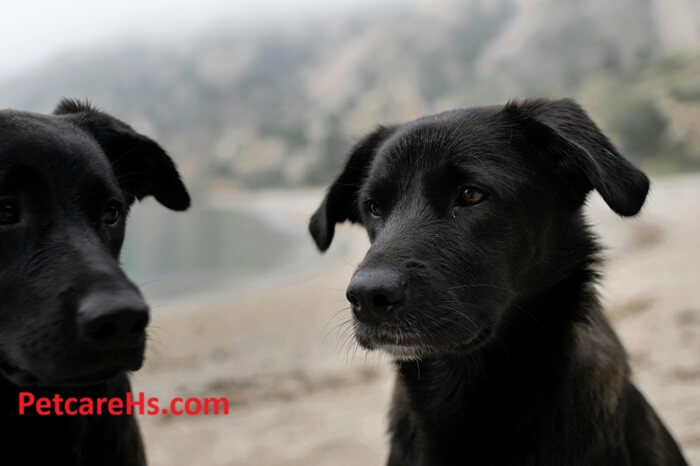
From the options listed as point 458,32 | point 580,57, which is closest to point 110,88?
point 458,32

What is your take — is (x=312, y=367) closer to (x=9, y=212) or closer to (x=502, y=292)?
(x=502, y=292)

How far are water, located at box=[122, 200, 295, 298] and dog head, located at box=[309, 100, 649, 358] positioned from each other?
1420 centimetres

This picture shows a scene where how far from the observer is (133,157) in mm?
3721

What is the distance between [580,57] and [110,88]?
9208 cm

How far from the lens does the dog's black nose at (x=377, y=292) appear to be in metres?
2.78

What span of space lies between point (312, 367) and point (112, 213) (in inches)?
250

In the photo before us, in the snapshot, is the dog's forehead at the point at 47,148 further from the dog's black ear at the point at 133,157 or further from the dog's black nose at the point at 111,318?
the dog's black nose at the point at 111,318

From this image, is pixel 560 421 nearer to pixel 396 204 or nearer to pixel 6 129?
pixel 396 204

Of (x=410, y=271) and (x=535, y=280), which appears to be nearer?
(x=410, y=271)

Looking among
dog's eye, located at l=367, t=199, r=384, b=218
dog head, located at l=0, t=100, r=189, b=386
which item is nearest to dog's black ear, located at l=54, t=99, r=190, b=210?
dog head, located at l=0, t=100, r=189, b=386

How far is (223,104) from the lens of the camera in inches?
4582

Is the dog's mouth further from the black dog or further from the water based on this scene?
the water

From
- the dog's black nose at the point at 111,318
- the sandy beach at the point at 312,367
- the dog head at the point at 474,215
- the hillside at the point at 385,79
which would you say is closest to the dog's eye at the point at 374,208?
the dog head at the point at 474,215

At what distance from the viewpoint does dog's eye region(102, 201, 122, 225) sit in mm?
3074
